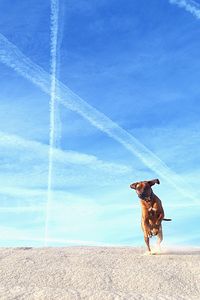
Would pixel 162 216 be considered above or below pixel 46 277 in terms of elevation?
A: above

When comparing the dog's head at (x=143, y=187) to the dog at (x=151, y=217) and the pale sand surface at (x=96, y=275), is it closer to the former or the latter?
the dog at (x=151, y=217)

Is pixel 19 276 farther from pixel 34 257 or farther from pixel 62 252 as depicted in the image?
pixel 62 252

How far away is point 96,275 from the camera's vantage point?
1288 centimetres

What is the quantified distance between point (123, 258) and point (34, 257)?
219 centimetres

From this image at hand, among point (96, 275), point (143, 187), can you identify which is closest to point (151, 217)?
point (143, 187)

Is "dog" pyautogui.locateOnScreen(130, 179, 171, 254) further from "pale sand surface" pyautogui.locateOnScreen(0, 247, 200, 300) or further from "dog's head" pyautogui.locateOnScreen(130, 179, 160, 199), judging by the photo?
"pale sand surface" pyautogui.locateOnScreen(0, 247, 200, 300)

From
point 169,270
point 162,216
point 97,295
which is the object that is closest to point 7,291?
point 97,295

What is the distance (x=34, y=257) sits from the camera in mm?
14484

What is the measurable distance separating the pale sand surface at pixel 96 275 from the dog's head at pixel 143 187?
1604mm

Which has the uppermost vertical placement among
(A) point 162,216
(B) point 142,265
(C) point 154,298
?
(A) point 162,216

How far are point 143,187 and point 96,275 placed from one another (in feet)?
11.4

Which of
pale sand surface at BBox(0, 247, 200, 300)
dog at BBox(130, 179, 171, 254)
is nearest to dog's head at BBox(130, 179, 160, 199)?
dog at BBox(130, 179, 171, 254)

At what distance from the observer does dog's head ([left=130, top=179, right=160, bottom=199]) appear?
15.6 meters

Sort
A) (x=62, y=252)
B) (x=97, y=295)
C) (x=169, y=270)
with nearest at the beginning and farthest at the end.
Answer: (x=97, y=295) < (x=169, y=270) < (x=62, y=252)
